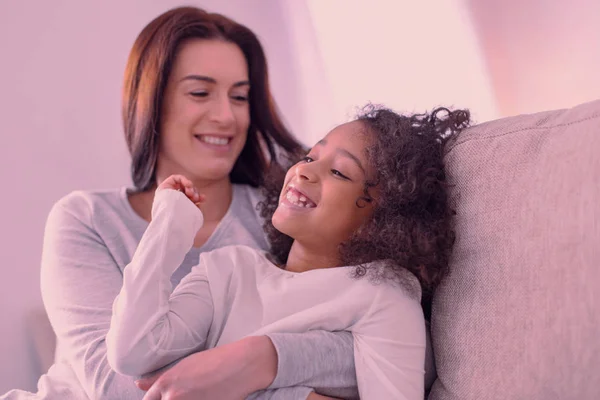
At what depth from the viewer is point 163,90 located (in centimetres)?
167

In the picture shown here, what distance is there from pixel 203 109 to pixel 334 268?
65 cm

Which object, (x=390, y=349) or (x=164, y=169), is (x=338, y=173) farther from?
(x=164, y=169)

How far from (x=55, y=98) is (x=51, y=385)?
123cm

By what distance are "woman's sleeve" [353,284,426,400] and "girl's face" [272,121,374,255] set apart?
157mm

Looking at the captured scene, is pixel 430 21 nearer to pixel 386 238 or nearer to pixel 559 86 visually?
pixel 559 86

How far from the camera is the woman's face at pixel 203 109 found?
1.65 meters

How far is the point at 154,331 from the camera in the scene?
1085 millimetres

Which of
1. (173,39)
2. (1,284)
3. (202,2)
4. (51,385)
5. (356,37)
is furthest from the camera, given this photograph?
(202,2)

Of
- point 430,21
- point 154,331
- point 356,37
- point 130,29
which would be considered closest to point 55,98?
point 130,29

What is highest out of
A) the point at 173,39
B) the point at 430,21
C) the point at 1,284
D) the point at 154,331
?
the point at 173,39

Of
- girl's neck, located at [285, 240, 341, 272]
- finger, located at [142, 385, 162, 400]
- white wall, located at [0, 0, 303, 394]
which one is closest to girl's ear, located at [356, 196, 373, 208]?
girl's neck, located at [285, 240, 341, 272]

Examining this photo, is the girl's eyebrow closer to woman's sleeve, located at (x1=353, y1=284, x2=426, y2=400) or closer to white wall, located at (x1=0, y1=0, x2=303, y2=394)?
woman's sleeve, located at (x1=353, y1=284, x2=426, y2=400)

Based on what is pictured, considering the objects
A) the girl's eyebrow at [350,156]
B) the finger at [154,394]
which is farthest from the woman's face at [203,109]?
the finger at [154,394]

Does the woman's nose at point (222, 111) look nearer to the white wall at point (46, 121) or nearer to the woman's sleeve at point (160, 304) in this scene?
the woman's sleeve at point (160, 304)
